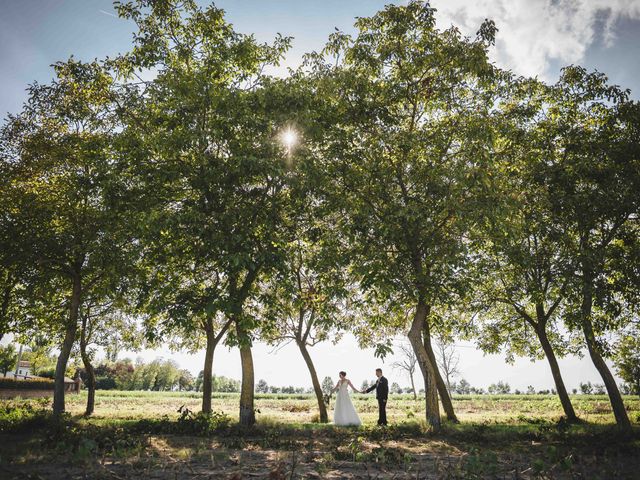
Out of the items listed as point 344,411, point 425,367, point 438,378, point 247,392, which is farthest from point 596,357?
point 247,392

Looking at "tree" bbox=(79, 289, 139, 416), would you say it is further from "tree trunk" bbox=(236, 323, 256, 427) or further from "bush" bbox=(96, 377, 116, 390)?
"bush" bbox=(96, 377, 116, 390)

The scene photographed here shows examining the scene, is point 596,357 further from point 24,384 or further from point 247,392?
point 24,384

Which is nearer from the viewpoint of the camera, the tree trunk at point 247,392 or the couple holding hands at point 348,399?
the tree trunk at point 247,392

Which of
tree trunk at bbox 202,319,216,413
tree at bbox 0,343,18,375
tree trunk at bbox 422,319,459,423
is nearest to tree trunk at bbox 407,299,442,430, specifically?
tree trunk at bbox 422,319,459,423

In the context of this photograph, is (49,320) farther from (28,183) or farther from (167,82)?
(167,82)

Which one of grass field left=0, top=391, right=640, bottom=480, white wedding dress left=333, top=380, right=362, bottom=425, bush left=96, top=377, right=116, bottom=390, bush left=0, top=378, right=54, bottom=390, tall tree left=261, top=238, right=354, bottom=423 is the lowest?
bush left=96, top=377, right=116, bottom=390

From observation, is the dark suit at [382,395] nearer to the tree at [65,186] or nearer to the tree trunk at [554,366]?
the tree trunk at [554,366]

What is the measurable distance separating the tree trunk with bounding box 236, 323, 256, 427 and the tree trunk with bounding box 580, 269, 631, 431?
12.9 meters

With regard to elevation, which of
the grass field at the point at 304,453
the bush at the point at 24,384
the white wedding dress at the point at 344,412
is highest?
the grass field at the point at 304,453

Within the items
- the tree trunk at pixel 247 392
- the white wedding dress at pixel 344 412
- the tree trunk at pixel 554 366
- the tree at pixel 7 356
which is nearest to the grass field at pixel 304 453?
the tree trunk at pixel 247 392

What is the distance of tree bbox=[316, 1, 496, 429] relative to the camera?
1393 centimetres

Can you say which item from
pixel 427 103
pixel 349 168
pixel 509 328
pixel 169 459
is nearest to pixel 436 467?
pixel 169 459

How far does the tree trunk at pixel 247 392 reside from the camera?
1608cm

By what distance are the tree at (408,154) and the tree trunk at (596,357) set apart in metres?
4.56
